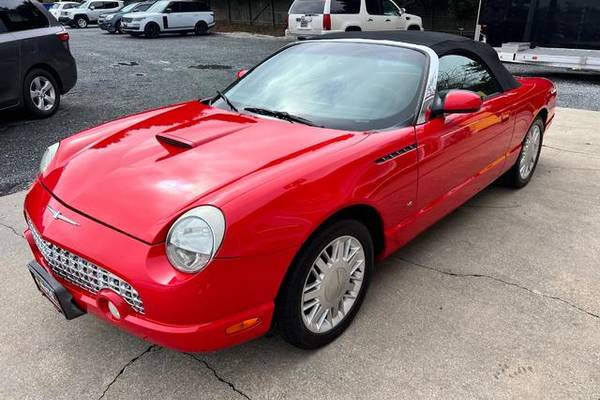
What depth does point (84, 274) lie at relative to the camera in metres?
2.10

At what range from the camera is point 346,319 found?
8.54ft

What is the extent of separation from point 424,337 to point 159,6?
22010mm

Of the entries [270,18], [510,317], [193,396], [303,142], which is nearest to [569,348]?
[510,317]

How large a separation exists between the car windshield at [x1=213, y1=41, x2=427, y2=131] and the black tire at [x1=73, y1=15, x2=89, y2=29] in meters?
29.7

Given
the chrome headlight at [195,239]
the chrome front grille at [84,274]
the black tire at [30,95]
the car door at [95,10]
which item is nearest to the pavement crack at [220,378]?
the chrome front grille at [84,274]

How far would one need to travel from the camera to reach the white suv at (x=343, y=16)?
14.8m

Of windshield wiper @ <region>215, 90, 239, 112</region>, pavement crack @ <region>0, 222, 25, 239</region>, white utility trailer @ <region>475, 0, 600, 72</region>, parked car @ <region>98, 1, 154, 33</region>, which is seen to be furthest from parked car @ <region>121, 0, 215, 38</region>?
windshield wiper @ <region>215, 90, 239, 112</region>

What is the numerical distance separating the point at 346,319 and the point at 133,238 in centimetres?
119

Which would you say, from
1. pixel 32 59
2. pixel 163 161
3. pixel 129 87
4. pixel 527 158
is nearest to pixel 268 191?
pixel 163 161

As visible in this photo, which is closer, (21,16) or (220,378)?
(220,378)

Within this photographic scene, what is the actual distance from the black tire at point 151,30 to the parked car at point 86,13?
9378 mm

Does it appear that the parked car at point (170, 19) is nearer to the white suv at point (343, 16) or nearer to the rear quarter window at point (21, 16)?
the white suv at point (343, 16)

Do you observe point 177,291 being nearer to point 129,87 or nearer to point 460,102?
point 460,102

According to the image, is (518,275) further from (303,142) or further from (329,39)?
(329,39)
